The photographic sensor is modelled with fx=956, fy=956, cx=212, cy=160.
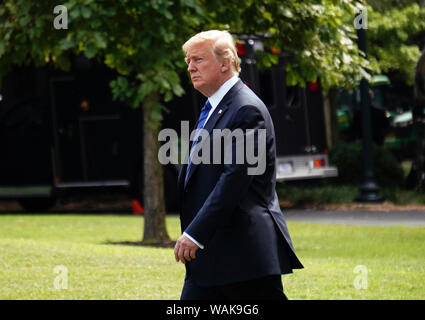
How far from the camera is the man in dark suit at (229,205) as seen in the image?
4.68m

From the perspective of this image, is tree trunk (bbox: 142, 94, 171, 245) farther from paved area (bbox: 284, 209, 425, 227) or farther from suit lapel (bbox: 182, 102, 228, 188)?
suit lapel (bbox: 182, 102, 228, 188)

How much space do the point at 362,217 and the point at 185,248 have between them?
1212 centimetres

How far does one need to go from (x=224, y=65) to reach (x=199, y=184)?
62 cm

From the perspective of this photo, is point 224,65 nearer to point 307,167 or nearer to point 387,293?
point 387,293

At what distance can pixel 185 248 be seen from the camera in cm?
473

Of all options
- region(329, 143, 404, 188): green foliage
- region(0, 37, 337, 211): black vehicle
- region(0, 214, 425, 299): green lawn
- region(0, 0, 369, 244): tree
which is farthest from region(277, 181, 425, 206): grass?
region(0, 0, 369, 244): tree

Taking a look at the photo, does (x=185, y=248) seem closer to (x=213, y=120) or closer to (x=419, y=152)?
(x=213, y=120)

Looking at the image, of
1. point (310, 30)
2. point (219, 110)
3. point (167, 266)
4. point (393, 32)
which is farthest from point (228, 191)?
point (393, 32)

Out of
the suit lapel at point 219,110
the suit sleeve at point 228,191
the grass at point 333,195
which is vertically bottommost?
the grass at point 333,195

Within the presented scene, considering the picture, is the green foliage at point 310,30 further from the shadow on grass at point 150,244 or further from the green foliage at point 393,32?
the green foliage at point 393,32

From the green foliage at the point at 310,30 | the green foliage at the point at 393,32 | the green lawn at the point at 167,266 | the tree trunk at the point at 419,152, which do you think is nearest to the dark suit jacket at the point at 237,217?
the green lawn at the point at 167,266

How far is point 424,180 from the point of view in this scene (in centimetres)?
1994

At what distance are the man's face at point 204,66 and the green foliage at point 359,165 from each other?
53.3 feet
